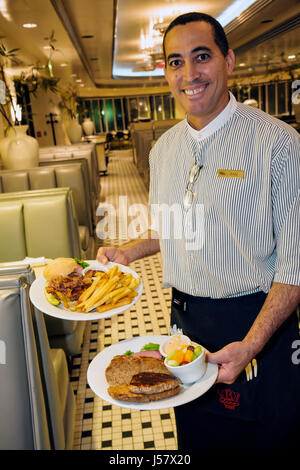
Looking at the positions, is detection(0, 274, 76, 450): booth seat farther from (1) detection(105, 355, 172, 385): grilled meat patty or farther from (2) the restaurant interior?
(1) detection(105, 355, 172, 385): grilled meat patty

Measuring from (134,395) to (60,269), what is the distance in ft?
1.90

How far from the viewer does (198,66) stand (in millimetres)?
1234

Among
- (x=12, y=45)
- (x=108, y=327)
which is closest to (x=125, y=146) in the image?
(x=12, y=45)

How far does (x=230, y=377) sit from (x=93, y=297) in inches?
17.4

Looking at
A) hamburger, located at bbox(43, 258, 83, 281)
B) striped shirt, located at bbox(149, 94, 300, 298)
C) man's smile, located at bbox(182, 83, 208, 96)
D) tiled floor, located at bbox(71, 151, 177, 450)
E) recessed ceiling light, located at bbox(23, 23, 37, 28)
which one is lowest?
tiled floor, located at bbox(71, 151, 177, 450)

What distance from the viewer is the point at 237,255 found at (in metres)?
1.24

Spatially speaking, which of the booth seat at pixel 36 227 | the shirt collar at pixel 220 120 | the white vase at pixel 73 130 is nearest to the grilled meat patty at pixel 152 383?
the shirt collar at pixel 220 120

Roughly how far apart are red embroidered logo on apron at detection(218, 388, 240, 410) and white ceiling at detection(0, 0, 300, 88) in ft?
15.0

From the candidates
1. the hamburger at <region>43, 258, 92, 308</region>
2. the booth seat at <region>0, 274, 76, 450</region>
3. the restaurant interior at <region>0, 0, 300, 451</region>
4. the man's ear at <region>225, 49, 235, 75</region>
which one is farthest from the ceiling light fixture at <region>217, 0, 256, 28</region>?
the booth seat at <region>0, 274, 76, 450</region>

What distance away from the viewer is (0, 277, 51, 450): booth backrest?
3.93 ft

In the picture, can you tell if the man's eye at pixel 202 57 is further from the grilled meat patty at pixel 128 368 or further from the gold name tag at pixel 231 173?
the grilled meat patty at pixel 128 368

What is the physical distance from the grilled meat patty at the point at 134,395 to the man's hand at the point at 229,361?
0.13 m

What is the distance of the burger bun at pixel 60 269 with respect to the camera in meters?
1.39

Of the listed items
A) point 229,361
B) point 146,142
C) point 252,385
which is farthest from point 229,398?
point 146,142
